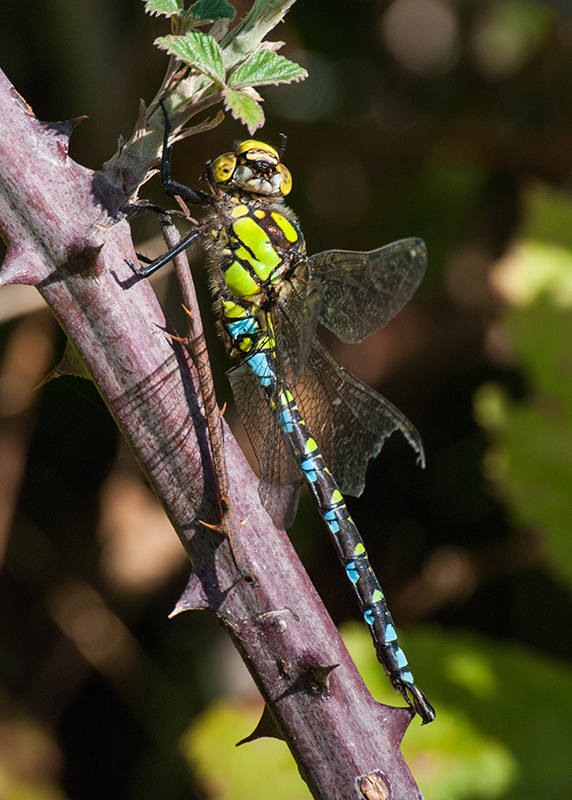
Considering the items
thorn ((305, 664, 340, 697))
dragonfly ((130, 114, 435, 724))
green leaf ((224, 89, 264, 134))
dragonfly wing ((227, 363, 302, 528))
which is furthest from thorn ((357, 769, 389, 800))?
green leaf ((224, 89, 264, 134))

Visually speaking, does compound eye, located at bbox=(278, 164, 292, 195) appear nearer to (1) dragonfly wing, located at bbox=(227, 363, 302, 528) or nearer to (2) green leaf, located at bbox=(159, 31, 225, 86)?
(1) dragonfly wing, located at bbox=(227, 363, 302, 528)

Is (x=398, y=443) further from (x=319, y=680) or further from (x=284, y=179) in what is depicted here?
(x=319, y=680)

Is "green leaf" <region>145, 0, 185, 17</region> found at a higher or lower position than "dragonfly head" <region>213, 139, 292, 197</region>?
higher

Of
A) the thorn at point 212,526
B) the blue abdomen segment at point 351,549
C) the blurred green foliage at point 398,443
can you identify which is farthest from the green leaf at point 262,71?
the blurred green foliage at point 398,443

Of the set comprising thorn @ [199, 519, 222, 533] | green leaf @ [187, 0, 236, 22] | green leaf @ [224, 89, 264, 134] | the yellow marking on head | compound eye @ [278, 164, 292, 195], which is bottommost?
the yellow marking on head

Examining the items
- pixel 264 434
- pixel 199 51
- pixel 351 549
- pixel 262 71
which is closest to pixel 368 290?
pixel 264 434

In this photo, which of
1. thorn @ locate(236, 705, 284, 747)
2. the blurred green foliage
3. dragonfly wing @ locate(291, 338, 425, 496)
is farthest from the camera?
the blurred green foliage
